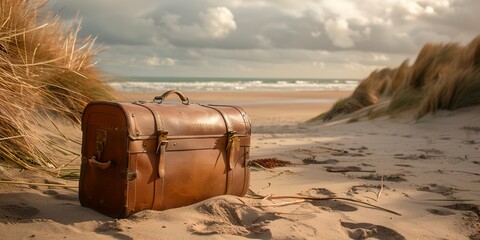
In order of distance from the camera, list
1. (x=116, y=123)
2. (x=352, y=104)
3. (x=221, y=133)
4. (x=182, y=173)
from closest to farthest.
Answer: (x=116, y=123) < (x=182, y=173) < (x=221, y=133) < (x=352, y=104)

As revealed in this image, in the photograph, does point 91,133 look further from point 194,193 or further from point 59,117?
point 59,117

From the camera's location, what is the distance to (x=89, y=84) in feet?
15.3

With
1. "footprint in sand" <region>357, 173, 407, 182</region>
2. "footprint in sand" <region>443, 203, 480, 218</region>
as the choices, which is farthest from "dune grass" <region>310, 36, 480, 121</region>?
"footprint in sand" <region>443, 203, 480, 218</region>

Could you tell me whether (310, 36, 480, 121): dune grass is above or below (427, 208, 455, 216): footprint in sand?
above

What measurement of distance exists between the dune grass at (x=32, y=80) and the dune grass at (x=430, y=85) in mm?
4768

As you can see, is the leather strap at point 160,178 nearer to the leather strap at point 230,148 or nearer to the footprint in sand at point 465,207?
the leather strap at point 230,148

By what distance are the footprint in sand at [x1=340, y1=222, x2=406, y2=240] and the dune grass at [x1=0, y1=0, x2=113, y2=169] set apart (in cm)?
188

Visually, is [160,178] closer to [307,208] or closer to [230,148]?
[230,148]

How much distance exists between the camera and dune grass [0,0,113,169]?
2.82 metres

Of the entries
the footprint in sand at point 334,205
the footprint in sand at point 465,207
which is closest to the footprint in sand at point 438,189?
the footprint in sand at point 465,207

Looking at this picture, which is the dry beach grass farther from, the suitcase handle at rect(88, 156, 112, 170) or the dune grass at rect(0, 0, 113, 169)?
→ the suitcase handle at rect(88, 156, 112, 170)

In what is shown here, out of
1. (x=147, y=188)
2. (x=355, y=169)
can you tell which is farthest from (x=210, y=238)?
(x=355, y=169)

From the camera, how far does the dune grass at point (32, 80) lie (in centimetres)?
282

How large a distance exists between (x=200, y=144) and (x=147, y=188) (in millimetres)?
410
